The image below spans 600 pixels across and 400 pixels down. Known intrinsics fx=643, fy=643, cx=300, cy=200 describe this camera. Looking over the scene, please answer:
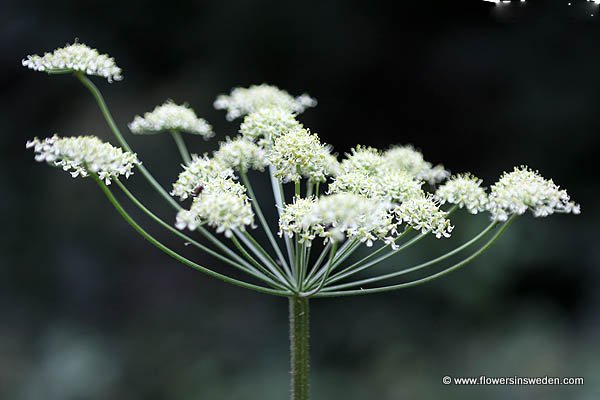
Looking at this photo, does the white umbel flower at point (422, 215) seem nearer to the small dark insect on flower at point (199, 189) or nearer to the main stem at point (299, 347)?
the main stem at point (299, 347)

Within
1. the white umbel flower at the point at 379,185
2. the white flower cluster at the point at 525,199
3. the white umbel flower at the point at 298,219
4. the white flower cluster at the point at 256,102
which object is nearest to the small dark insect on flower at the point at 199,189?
the white umbel flower at the point at 298,219

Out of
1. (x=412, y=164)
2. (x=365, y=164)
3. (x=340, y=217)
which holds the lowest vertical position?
(x=340, y=217)

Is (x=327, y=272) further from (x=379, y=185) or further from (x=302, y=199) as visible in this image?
(x=379, y=185)

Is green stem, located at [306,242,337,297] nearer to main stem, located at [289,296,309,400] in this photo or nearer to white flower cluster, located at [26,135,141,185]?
main stem, located at [289,296,309,400]

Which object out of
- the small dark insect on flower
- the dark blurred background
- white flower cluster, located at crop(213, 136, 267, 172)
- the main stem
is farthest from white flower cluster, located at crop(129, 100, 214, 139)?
the dark blurred background

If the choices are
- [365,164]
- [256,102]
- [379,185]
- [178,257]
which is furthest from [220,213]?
[256,102]

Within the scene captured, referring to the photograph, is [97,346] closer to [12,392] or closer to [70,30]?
[12,392]
